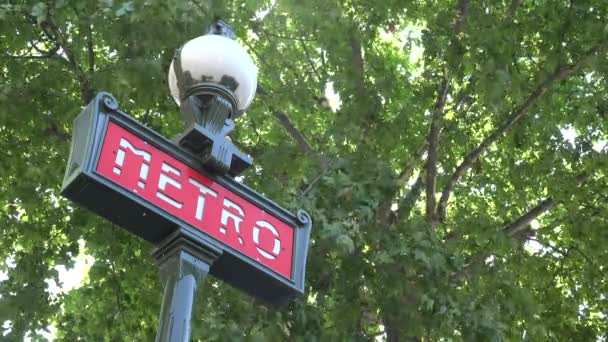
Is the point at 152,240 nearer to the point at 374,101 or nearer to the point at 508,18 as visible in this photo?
the point at 374,101

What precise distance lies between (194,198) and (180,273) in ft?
0.92

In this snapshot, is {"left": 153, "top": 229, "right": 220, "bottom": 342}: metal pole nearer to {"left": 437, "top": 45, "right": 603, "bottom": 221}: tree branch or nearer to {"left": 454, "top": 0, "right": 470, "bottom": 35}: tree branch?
{"left": 454, "top": 0, "right": 470, "bottom": 35}: tree branch

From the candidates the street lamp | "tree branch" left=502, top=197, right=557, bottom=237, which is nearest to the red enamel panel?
the street lamp

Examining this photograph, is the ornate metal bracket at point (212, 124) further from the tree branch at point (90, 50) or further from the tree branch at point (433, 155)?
the tree branch at point (433, 155)

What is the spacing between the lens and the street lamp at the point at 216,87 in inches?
112

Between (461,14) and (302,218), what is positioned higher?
(461,14)

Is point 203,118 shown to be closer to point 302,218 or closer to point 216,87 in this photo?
point 216,87

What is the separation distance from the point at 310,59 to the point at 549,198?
129 inches

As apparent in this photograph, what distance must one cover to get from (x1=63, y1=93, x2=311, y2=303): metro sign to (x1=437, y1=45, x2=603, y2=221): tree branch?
17.5ft

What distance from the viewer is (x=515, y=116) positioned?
783cm

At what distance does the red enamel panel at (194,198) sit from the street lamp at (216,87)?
6.4 inches

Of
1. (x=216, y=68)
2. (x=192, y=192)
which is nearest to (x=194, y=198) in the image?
(x=192, y=192)

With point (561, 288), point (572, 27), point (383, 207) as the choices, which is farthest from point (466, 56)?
point (561, 288)

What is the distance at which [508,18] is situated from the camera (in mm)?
7352
